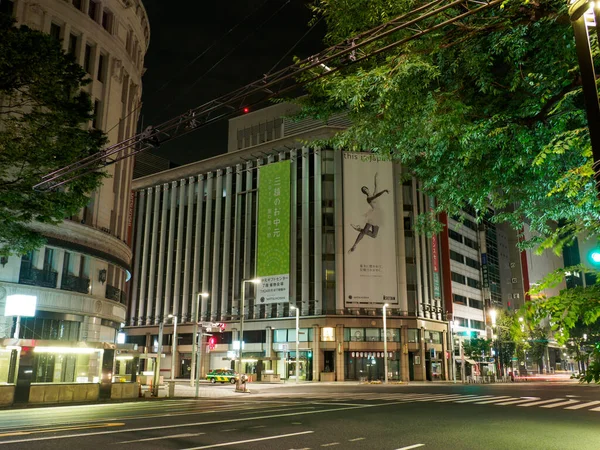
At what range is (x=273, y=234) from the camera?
66375mm

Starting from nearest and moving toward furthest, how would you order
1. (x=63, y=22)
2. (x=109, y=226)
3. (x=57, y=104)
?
(x=57, y=104), (x=63, y=22), (x=109, y=226)

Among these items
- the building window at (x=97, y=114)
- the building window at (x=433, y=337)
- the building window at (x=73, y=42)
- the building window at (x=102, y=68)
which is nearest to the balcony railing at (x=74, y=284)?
the building window at (x=97, y=114)

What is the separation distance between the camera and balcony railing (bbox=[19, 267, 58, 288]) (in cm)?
3052

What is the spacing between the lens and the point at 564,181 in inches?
254

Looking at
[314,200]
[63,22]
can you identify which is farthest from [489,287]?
[63,22]

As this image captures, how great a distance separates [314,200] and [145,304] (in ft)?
112

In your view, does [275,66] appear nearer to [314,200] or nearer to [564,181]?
[564,181]

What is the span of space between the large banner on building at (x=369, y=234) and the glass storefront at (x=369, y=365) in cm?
691

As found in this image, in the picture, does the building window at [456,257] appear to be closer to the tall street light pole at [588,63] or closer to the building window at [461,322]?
the building window at [461,322]

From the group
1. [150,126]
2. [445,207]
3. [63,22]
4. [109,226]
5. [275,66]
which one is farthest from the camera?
[109,226]

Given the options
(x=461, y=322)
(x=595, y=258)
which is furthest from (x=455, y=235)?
(x=595, y=258)

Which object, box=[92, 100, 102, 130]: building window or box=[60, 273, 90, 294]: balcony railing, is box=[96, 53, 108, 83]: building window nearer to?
box=[92, 100, 102, 130]: building window

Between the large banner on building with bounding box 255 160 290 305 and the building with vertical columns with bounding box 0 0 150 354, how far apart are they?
2467cm

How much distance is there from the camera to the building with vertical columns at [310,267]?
63188mm
